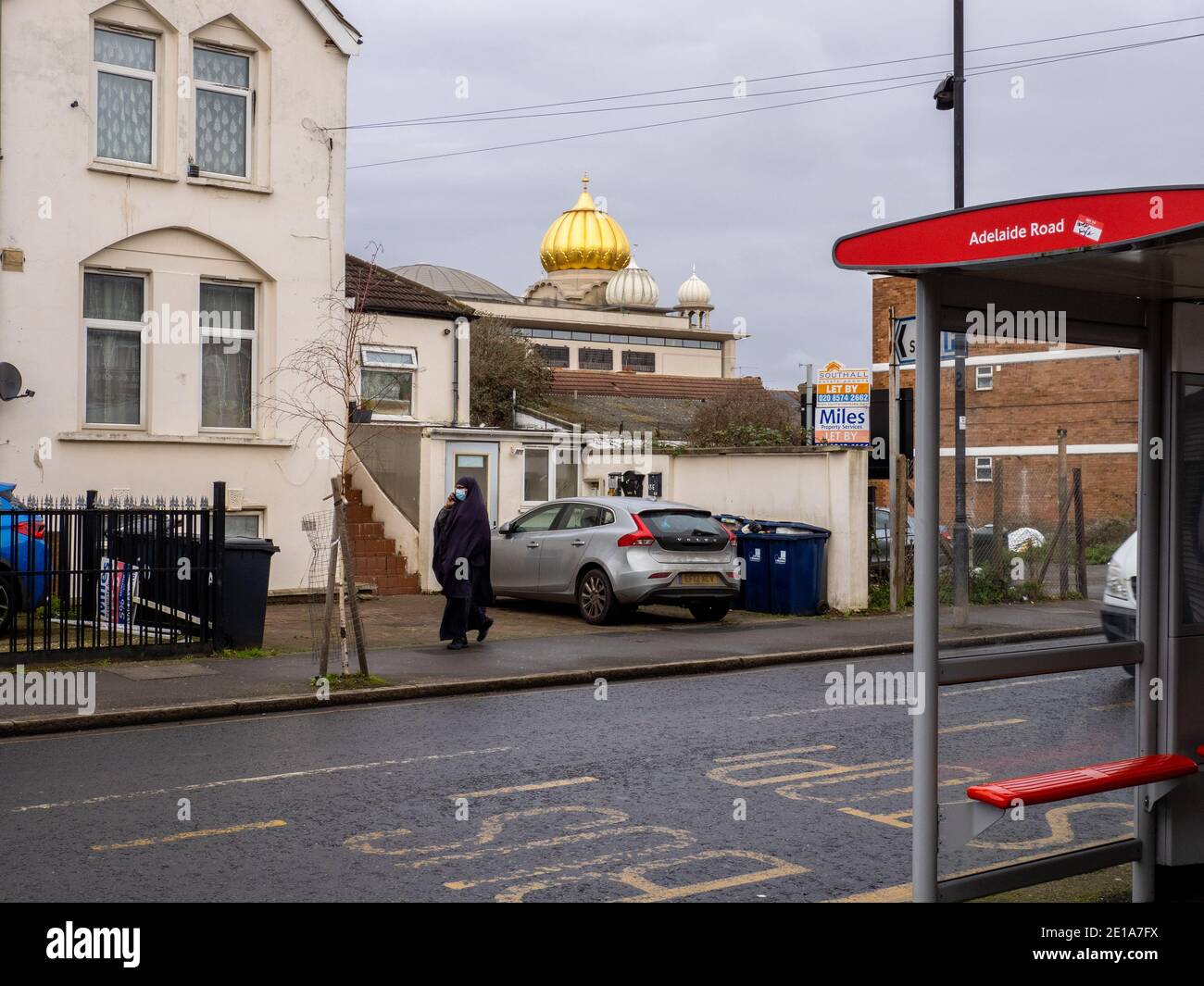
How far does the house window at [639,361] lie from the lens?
3191 inches

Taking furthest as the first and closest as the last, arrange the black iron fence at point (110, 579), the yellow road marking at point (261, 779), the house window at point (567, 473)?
1. the house window at point (567, 473)
2. the black iron fence at point (110, 579)
3. the yellow road marking at point (261, 779)

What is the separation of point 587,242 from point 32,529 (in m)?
74.2

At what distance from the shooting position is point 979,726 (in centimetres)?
573

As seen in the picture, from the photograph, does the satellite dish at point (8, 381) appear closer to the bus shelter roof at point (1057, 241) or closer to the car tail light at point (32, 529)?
the car tail light at point (32, 529)

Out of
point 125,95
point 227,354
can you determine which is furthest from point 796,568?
point 125,95

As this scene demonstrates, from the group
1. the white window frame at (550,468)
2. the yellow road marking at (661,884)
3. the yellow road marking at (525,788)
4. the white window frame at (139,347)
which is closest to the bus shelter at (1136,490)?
the yellow road marking at (661,884)

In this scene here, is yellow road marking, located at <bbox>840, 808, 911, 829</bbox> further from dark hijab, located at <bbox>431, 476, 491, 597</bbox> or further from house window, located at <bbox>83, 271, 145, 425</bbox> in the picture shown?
house window, located at <bbox>83, 271, 145, 425</bbox>

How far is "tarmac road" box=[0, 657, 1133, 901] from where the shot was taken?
598 centimetres

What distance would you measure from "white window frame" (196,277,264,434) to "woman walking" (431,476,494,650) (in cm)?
584

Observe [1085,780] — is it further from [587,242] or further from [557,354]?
[587,242]

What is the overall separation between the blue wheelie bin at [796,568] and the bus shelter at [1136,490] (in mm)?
13145

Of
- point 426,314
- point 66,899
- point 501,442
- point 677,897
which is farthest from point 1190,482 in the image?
point 426,314

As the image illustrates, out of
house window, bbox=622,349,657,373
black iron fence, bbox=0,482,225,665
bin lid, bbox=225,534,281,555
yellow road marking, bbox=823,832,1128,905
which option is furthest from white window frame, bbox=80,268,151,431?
house window, bbox=622,349,657,373
